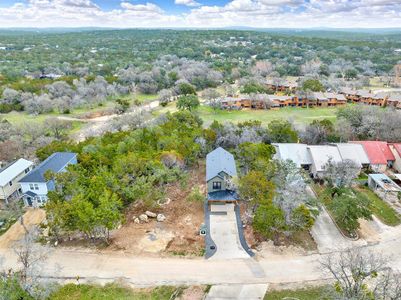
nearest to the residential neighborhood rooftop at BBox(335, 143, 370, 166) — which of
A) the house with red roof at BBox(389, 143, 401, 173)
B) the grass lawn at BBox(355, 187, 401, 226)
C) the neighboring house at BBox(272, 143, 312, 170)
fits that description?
the house with red roof at BBox(389, 143, 401, 173)

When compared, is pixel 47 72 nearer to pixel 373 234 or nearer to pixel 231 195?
pixel 231 195

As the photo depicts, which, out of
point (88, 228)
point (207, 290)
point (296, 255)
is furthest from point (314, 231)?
point (88, 228)

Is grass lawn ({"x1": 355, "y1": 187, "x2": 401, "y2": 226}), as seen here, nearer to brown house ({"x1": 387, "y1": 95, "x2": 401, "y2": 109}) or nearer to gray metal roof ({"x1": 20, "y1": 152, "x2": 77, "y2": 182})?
gray metal roof ({"x1": 20, "y1": 152, "x2": 77, "y2": 182})

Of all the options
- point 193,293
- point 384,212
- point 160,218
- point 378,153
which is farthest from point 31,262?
point 378,153

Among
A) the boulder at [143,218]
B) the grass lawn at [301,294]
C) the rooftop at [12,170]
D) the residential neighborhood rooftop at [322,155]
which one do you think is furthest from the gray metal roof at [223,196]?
the rooftop at [12,170]

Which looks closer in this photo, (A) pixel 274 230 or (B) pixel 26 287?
A: (B) pixel 26 287

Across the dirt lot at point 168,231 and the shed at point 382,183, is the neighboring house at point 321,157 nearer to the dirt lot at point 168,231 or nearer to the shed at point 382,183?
the shed at point 382,183
